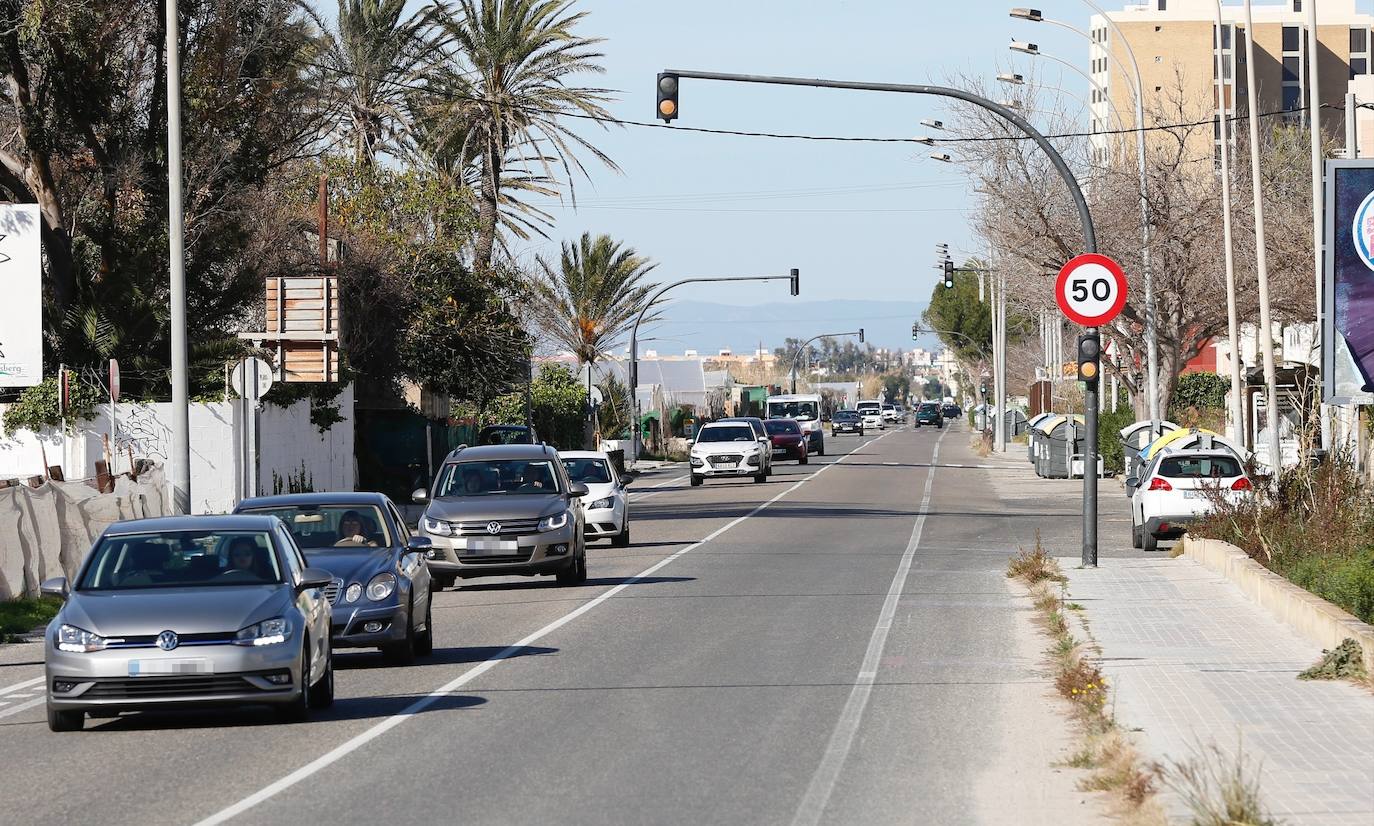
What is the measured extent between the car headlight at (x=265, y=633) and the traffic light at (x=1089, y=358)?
12517mm

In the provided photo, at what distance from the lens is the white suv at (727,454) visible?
175ft

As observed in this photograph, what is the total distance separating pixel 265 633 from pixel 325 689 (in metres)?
1.16

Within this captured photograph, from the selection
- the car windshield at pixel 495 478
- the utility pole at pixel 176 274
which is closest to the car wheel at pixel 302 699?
the car windshield at pixel 495 478

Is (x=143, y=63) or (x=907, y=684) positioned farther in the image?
(x=143, y=63)

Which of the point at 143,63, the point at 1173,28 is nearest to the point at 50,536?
the point at 143,63

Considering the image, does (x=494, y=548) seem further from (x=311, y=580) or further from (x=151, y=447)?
(x=151, y=447)

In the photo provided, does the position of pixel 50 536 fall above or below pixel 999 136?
below

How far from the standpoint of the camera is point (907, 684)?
13906 mm

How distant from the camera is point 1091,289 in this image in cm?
2194

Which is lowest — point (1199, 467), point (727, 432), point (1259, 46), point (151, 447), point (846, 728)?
point (846, 728)

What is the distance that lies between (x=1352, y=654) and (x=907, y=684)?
3.09 m

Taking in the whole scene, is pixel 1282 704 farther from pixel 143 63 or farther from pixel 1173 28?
pixel 1173 28

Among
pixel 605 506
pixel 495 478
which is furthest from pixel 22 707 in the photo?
pixel 605 506

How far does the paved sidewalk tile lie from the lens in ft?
29.0
